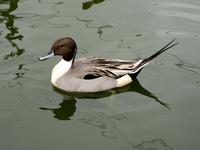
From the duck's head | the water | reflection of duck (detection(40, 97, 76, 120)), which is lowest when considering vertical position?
reflection of duck (detection(40, 97, 76, 120))

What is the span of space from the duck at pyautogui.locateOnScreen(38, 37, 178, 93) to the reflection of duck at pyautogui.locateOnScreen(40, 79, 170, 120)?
0.05m

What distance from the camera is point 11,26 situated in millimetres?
7793

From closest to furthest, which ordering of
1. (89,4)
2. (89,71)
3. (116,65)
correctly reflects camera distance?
(89,71)
(116,65)
(89,4)

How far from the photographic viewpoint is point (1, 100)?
19.7ft

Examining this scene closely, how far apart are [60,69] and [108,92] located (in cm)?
69

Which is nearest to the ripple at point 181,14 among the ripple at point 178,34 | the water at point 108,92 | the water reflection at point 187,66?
the water at point 108,92

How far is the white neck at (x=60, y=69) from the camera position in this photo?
6371mm

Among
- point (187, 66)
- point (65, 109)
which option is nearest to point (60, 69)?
point (65, 109)

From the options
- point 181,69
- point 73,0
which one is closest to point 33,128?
point 181,69

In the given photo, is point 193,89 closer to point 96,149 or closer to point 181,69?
point 181,69

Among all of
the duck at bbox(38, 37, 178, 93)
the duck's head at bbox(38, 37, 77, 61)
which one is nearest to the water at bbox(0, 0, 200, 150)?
the duck at bbox(38, 37, 178, 93)

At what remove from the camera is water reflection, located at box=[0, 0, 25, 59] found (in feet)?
23.2

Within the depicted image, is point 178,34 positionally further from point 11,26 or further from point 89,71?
point 11,26

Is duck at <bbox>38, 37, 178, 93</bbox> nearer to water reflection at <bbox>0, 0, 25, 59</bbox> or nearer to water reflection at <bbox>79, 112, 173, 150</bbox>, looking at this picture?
water reflection at <bbox>79, 112, 173, 150</bbox>
